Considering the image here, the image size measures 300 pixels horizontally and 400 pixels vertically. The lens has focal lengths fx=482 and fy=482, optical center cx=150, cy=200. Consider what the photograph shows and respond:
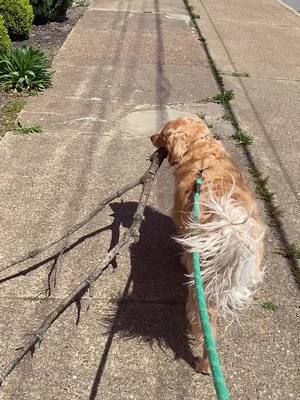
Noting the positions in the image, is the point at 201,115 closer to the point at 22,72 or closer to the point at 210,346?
the point at 22,72

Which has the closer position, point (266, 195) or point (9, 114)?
point (266, 195)

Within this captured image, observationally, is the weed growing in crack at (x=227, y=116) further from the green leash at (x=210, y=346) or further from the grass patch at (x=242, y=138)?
the green leash at (x=210, y=346)

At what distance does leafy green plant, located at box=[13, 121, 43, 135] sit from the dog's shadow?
209cm

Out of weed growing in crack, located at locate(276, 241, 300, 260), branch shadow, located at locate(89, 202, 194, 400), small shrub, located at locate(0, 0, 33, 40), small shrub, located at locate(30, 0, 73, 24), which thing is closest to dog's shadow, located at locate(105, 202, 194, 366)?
branch shadow, located at locate(89, 202, 194, 400)

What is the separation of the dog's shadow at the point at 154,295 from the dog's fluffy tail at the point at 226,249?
0.65 m

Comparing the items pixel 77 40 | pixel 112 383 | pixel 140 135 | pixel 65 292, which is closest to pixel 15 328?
pixel 65 292

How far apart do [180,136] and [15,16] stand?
712 centimetres

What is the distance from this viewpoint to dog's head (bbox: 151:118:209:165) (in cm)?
384

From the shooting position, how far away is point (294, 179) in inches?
207

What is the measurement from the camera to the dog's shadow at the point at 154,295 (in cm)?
320

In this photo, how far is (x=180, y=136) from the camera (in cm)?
387

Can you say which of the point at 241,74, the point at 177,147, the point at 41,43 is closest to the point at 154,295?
the point at 177,147

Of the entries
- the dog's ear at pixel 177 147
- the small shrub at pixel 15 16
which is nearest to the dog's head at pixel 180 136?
the dog's ear at pixel 177 147

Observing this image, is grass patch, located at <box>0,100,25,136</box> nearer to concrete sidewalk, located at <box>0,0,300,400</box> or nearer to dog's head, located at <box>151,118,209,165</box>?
concrete sidewalk, located at <box>0,0,300,400</box>
